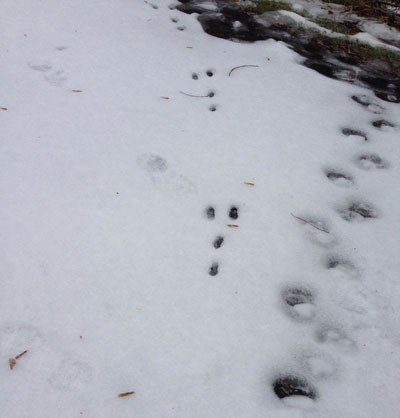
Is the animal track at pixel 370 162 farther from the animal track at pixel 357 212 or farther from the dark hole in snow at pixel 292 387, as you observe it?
the dark hole in snow at pixel 292 387

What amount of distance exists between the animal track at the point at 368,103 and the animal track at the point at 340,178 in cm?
81

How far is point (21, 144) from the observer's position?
235 cm

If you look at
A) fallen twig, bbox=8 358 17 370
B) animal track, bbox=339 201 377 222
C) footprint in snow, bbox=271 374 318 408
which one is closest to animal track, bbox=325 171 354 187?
animal track, bbox=339 201 377 222

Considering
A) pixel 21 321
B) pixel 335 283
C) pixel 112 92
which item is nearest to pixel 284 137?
pixel 335 283

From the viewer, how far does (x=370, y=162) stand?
248 cm

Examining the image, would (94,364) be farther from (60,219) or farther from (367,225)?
(367,225)

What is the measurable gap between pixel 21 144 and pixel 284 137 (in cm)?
172

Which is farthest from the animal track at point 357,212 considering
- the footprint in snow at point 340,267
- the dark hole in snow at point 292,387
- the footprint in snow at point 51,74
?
the footprint in snow at point 51,74

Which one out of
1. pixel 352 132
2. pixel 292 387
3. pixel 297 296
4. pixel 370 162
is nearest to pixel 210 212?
pixel 297 296

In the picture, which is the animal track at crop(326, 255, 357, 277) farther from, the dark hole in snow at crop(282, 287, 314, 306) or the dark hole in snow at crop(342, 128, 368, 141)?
the dark hole in snow at crop(342, 128, 368, 141)

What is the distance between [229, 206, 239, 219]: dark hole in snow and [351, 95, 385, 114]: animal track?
149 cm

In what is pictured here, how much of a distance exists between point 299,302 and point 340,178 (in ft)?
3.08

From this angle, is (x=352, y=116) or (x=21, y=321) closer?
(x=21, y=321)

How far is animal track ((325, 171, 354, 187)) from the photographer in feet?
7.72
